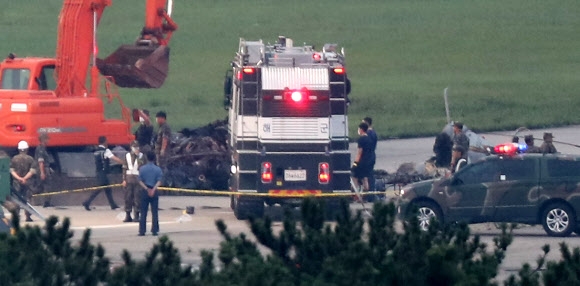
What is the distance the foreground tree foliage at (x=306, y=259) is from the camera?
391 inches

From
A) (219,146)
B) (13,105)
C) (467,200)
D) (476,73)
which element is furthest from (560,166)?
(476,73)

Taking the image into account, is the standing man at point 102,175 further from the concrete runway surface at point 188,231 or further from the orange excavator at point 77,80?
the orange excavator at point 77,80

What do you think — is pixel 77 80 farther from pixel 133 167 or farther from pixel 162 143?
pixel 133 167

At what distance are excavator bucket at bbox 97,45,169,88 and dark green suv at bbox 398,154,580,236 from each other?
6.85 metres

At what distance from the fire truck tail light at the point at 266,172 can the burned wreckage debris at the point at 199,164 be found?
4085 millimetres

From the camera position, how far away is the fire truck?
77.6 feet

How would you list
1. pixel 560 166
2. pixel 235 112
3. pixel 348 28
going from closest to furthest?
pixel 560 166
pixel 235 112
pixel 348 28

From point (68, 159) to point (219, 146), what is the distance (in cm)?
350

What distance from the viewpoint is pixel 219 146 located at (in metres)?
28.5

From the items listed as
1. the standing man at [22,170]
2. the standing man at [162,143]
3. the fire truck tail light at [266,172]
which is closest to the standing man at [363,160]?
the fire truck tail light at [266,172]

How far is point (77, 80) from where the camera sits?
2706cm

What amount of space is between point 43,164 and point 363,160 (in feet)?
20.7

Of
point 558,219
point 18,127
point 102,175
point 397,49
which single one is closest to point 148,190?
point 102,175

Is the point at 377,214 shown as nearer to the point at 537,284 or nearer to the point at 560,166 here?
the point at 537,284
